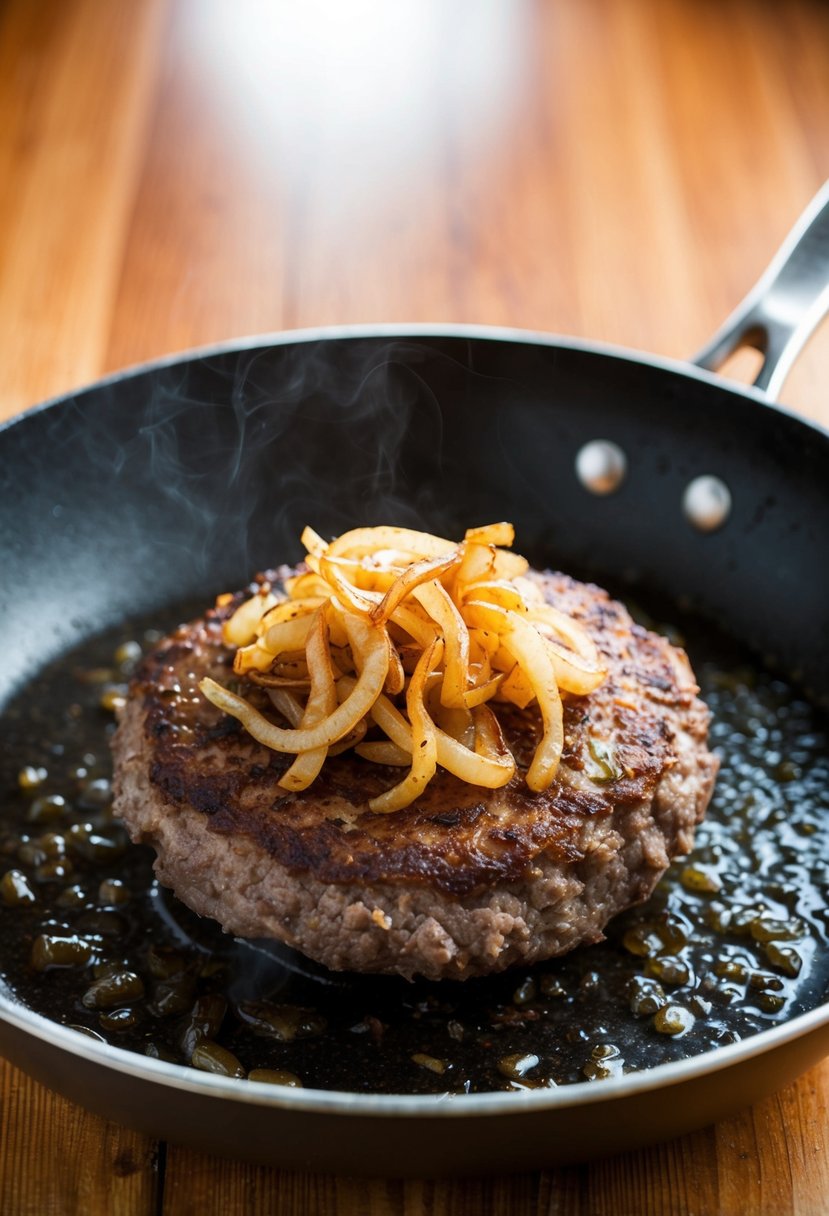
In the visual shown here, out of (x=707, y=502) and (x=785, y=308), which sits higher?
(x=785, y=308)

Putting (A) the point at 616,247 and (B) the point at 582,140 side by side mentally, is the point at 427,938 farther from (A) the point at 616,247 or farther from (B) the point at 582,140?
(B) the point at 582,140

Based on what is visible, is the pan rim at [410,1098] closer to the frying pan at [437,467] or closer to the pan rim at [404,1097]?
the pan rim at [404,1097]

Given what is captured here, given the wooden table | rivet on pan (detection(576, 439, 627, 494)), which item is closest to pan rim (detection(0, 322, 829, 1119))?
rivet on pan (detection(576, 439, 627, 494))

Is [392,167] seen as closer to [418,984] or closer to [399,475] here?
[399,475]

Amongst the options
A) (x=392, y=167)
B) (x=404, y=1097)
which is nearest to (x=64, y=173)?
(x=392, y=167)

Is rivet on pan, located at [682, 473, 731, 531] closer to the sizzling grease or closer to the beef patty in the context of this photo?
the sizzling grease

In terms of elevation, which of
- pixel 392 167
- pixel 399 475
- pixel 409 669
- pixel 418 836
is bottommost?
pixel 418 836

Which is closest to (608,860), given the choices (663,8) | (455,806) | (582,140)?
(455,806)
